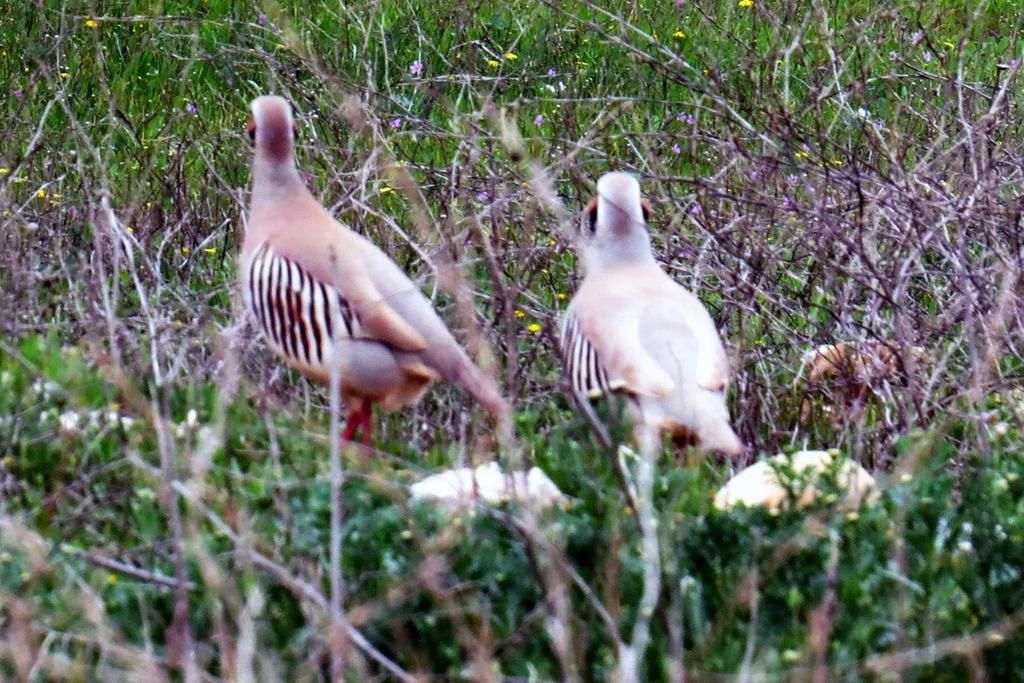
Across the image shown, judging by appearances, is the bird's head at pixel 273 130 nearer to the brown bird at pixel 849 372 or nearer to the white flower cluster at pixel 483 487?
the white flower cluster at pixel 483 487

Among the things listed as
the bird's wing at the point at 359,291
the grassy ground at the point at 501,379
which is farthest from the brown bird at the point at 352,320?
the grassy ground at the point at 501,379

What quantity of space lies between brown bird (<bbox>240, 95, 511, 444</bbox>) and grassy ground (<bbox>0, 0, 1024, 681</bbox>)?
125mm

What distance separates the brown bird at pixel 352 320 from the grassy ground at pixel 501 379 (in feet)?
0.41

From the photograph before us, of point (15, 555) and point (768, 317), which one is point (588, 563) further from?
point (768, 317)

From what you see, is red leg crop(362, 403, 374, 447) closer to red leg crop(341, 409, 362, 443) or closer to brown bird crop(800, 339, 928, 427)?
red leg crop(341, 409, 362, 443)

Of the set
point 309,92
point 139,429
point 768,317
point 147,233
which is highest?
point 309,92

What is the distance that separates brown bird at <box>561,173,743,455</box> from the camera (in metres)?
4.07

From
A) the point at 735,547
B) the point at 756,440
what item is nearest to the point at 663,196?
the point at 756,440

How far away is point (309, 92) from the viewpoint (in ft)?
21.4

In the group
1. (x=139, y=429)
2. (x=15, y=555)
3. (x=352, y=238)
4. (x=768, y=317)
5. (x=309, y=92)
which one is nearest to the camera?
(x=15, y=555)

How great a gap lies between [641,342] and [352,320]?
27.0 inches

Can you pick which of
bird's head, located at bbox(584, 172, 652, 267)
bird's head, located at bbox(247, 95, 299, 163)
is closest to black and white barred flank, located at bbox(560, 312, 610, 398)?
bird's head, located at bbox(584, 172, 652, 267)

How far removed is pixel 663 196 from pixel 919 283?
2.85 feet

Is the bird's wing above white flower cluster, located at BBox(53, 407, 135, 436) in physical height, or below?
above
